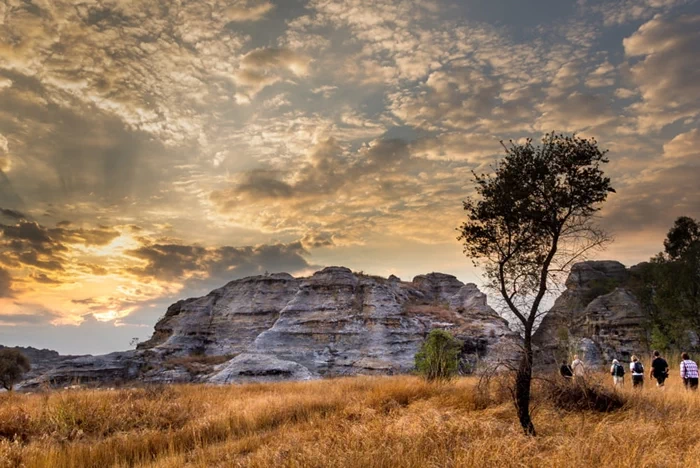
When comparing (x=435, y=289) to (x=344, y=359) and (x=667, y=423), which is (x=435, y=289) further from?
(x=667, y=423)

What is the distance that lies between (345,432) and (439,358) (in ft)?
53.2

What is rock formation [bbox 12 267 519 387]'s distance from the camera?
140 feet

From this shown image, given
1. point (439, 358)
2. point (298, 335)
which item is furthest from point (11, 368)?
point (439, 358)

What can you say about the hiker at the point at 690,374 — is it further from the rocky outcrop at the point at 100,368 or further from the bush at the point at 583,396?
the rocky outcrop at the point at 100,368

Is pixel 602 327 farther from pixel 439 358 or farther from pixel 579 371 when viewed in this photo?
pixel 579 371

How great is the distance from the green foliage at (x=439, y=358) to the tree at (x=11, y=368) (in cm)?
4063

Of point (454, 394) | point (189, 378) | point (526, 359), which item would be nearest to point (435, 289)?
point (189, 378)

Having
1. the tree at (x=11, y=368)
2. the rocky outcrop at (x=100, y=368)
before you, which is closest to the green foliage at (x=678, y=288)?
the rocky outcrop at (x=100, y=368)

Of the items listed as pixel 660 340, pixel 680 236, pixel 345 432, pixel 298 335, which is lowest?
pixel 660 340

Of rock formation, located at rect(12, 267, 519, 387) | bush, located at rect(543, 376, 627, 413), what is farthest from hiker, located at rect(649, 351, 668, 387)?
rock formation, located at rect(12, 267, 519, 387)

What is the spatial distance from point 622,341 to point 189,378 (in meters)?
51.3

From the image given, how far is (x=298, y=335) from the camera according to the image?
1982 inches

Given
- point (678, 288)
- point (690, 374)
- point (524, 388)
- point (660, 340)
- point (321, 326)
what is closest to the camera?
point (524, 388)

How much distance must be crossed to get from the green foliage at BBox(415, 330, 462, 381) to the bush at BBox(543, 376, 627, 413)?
30.1ft
